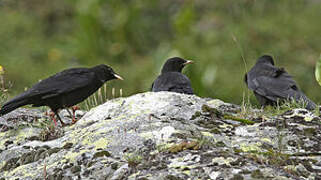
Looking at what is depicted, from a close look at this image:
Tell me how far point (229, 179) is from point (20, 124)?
234 cm

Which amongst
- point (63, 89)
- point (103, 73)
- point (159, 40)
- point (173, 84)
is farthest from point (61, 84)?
point (159, 40)

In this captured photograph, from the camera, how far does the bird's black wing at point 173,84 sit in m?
6.62

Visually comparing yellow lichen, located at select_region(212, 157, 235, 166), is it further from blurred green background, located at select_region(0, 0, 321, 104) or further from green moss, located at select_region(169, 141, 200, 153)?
blurred green background, located at select_region(0, 0, 321, 104)

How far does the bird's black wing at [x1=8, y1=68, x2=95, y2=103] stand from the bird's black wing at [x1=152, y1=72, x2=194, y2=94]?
835 mm

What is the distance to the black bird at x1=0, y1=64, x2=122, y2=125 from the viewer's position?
5703 mm

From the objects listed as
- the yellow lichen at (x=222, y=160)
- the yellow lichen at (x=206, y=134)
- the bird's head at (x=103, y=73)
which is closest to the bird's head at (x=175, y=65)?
the bird's head at (x=103, y=73)

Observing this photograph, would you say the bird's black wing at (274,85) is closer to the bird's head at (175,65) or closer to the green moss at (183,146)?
the bird's head at (175,65)

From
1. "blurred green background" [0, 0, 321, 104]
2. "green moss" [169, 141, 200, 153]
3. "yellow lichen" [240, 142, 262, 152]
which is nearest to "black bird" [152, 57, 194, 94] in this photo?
"blurred green background" [0, 0, 321, 104]

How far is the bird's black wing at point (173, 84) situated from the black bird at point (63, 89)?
70 centimetres

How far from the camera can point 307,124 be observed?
4.36 m

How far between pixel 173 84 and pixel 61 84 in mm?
1290

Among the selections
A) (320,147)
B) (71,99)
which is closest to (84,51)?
(71,99)

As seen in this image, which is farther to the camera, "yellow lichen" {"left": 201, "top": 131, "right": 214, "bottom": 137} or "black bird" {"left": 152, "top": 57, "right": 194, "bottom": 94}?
"black bird" {"left": 152, "top": 57, "right": 194, "bottom": 94}

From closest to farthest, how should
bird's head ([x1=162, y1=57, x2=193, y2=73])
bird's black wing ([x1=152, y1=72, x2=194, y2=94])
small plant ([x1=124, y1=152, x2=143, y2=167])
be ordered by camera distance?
small plant ([x1=124, y1=152, x2=143, y2=167])
bird's black wing ([x1=152, y1=72, x2=194, y2=94])
bird's head ([x1=162, y1=57, x2=193, y2=73])
